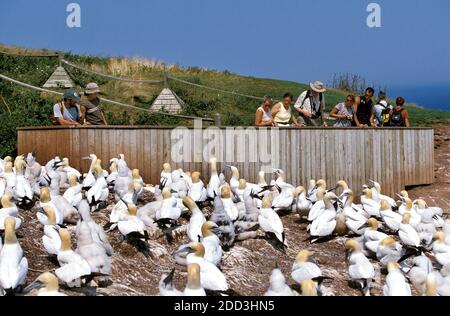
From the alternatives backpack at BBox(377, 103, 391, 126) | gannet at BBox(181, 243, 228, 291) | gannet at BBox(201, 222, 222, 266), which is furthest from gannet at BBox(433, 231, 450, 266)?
backpack at BBox(377, 103, 391, 126)

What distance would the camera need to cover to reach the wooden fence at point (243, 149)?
1584cm

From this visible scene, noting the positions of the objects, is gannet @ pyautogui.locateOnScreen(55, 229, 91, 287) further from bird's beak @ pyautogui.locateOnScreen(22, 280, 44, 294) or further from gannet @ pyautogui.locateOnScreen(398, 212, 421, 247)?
gannet @ pyautogui.locateOnScreen(398, 212, 421, 247)

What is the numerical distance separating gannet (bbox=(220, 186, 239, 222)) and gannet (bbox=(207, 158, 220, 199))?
1.19m

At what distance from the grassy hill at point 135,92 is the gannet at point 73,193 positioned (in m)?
5.75

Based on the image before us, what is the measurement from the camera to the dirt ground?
1077cm

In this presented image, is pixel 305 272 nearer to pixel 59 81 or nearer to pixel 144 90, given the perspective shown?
pixel 59 81

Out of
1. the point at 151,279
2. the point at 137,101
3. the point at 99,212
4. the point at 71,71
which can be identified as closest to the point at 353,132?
the point at 99,212

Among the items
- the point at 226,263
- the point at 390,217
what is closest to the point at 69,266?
the point at 226,263

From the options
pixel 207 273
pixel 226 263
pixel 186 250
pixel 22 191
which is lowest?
pixel 226 263

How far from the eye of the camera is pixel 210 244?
1099cm

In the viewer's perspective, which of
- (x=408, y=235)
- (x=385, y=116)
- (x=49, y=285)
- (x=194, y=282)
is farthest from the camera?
(x=385, y=116)

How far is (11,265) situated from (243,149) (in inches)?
303

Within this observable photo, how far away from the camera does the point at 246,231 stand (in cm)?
1320

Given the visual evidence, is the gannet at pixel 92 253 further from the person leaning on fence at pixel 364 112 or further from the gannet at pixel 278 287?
the person leaning on fence at pixel 364 112
